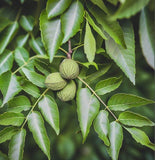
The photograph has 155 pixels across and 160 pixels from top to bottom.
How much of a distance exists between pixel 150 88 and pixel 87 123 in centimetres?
48

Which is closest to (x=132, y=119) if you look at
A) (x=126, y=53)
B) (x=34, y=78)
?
(x=126, y=53)

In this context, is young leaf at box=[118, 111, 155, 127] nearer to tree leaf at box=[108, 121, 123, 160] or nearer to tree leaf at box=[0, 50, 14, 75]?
tree leaf at box=[108, 121, 123, 160]

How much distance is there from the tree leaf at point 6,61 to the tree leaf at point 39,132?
0.20m

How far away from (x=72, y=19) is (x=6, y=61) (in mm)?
306

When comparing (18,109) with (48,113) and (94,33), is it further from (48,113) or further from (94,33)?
(94,33)

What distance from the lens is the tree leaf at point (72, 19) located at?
56 centimetres

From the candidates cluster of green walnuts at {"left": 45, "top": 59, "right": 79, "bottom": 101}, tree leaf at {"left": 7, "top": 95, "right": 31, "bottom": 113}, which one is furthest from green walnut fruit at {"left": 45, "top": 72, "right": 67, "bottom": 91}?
tree leaf at {"left": 7, "top": 95, "right": 31, "bottom": 113}

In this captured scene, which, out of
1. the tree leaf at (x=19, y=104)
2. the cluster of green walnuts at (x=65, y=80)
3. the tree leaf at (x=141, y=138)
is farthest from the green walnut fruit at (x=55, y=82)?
the tree leaf at (x=141, y=138)

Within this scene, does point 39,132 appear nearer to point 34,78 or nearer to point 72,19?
point 34,78

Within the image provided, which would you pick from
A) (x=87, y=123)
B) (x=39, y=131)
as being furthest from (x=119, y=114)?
(x=39, y=131)

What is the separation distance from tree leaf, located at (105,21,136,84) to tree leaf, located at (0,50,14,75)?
14.3 inches

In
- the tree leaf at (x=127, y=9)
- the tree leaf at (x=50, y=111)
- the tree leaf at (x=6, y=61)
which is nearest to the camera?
the tree leaf at (x=127, y=9)

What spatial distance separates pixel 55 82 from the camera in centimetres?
61

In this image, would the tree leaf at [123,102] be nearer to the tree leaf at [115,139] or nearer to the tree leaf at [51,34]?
the tree leaf at [115,139]
